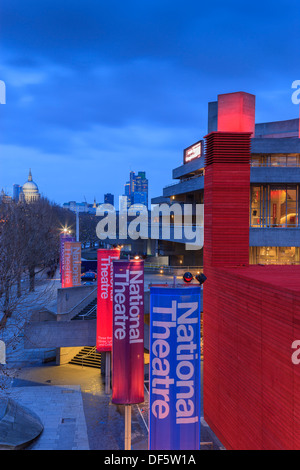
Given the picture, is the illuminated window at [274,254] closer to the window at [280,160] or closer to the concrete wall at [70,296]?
the window at [280,160]

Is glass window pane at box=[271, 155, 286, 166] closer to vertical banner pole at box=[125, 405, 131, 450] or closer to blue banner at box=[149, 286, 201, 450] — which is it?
vertical banner pole at box=[125, 405, 131, 450]

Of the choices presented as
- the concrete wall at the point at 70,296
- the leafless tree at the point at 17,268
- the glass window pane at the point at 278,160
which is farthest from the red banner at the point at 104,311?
the glass window pane at the point at 278,160

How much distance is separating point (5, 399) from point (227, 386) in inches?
366

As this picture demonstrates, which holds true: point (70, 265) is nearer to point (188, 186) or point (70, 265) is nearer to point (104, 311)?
point (104, 311)

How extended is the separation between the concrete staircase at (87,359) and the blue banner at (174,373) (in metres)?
17.3

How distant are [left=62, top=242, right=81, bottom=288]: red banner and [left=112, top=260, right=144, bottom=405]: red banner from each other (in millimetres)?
17872

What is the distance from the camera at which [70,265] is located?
31.4m

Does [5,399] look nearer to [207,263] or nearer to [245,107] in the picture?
[207,263]

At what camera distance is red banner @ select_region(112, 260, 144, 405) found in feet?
45.6

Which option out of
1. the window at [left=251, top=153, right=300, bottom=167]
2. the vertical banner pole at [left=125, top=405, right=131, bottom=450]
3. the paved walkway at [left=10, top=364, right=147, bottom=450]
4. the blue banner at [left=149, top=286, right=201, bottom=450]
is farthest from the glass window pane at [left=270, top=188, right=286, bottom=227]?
the blue banner at [left=149, top=286, right=201, bottom=450]

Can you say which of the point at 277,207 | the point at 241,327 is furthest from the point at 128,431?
the point at 277,207

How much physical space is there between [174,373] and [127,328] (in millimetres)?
5819

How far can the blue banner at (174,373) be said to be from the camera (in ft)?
28.0

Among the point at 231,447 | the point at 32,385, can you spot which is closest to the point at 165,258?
the point at 32,385
